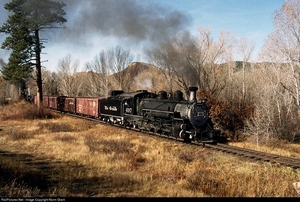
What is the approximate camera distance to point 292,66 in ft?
66.6

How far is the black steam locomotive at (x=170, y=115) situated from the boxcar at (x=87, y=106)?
6054 millimetres

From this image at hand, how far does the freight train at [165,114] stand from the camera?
1402 centimetres

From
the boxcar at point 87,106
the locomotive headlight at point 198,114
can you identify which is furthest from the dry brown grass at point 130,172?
the boxcar at point 87,106

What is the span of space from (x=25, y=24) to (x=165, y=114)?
19660mm

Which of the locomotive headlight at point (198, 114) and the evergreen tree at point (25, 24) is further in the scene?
the evergreen tree at point (25, 24)

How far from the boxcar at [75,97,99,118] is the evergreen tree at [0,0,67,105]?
641 cm

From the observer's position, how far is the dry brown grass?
7.07m

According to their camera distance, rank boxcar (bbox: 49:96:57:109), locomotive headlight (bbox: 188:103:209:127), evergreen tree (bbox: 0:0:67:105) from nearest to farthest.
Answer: locomotive headlight (bbox: 188:103:209:127) → evergreen tree (bbox: 0:0:67:105) → boxcar (bbox: 49:96:57:109)

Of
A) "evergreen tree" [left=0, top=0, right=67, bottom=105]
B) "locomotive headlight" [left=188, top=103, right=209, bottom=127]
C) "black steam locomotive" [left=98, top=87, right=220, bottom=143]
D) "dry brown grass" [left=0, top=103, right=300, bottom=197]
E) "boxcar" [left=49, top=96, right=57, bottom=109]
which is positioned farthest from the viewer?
"boxcar" [left=49, top=96, right=57, bottom=109]

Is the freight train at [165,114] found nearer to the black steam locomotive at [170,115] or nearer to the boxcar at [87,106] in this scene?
the black steam locomotive at [170,115]

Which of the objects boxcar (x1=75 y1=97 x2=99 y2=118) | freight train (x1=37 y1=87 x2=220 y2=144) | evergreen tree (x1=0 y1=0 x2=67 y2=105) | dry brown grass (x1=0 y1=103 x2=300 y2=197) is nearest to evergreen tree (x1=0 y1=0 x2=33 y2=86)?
evergreen tree (x1=0 y1=0 x2=67 y2=105)

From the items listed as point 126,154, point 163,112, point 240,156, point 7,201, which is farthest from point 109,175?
point 163,112

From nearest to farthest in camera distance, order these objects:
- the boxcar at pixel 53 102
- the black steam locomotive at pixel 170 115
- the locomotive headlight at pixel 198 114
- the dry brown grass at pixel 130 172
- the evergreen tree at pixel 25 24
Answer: the dry brown grass at pixel 130 172 → the locomotive headlight at pixel 198 114 → the black steam locomotive at pixel 170 115 → the evergreen tree at pixel 25 24 → the boxcar at pixel 53 102

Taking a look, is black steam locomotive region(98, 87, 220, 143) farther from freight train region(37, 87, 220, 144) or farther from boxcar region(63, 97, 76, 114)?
boxcar region(63, 97, 76, 114)
